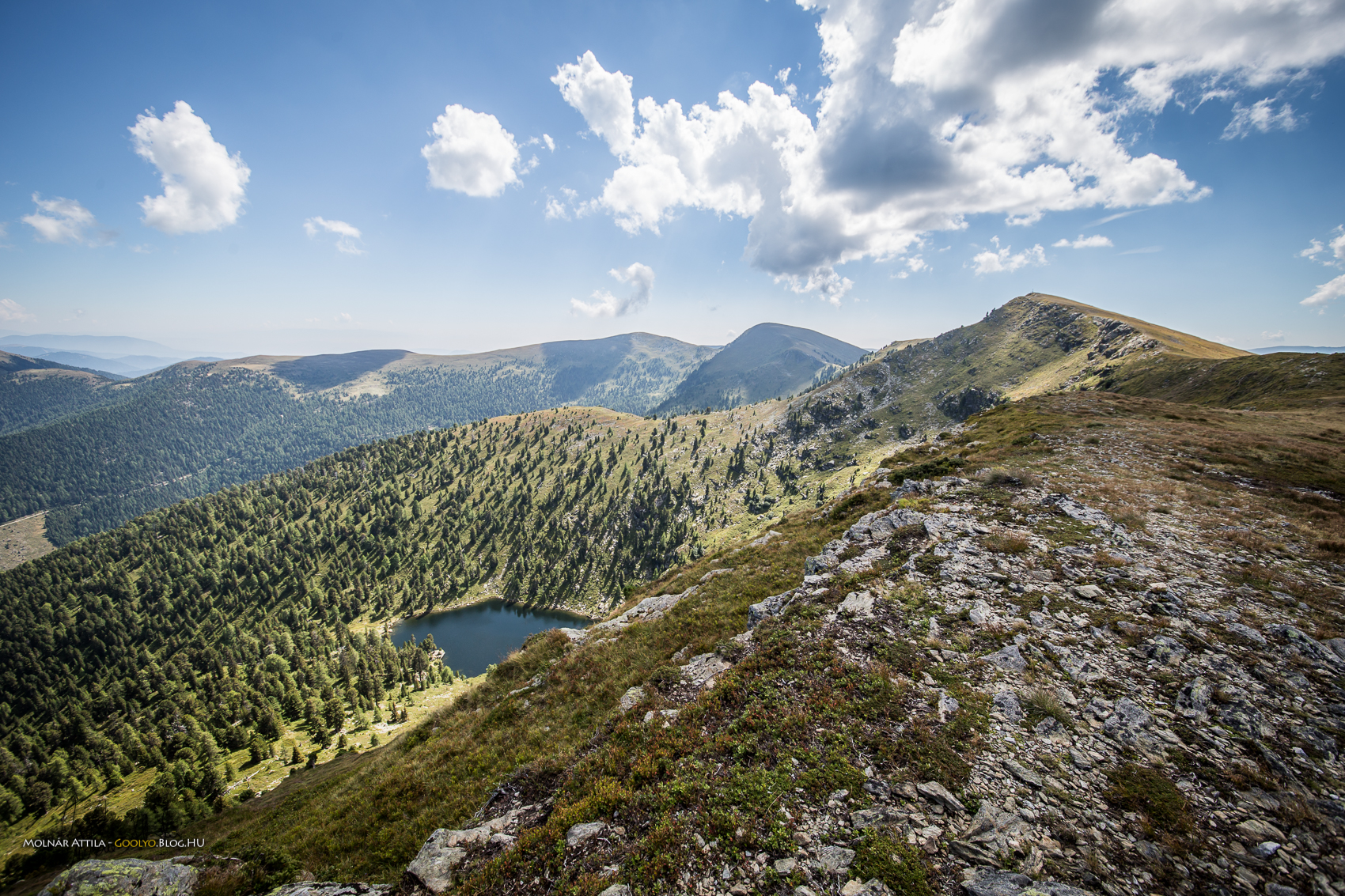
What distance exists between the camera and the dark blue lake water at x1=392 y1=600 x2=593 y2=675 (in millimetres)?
124838

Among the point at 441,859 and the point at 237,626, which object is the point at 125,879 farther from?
the point at 237,626

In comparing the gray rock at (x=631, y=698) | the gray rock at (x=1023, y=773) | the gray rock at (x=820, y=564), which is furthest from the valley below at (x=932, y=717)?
the gray rock at (x=631, y=698)

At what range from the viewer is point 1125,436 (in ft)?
112

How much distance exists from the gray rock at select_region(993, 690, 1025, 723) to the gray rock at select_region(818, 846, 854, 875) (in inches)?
231

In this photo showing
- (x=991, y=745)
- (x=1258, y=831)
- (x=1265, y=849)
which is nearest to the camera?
(x=1265, y=849)

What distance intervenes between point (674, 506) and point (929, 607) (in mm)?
174422

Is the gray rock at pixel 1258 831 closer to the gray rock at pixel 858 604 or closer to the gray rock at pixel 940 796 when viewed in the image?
the gray rock at pixel 940 796

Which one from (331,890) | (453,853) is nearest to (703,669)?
(453,853)

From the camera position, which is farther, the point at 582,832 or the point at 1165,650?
the point at 1165,650

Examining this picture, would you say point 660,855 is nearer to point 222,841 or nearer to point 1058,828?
point 1058,828

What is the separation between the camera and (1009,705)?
11492 millimetres

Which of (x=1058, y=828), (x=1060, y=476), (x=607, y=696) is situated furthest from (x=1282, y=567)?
(x=607, y=696)

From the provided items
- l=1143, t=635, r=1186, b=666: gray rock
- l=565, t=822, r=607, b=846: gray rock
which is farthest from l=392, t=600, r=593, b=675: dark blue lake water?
l=1143, t=635, r=1186, b=666: gray rock

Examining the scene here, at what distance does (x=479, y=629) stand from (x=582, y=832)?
508ft
